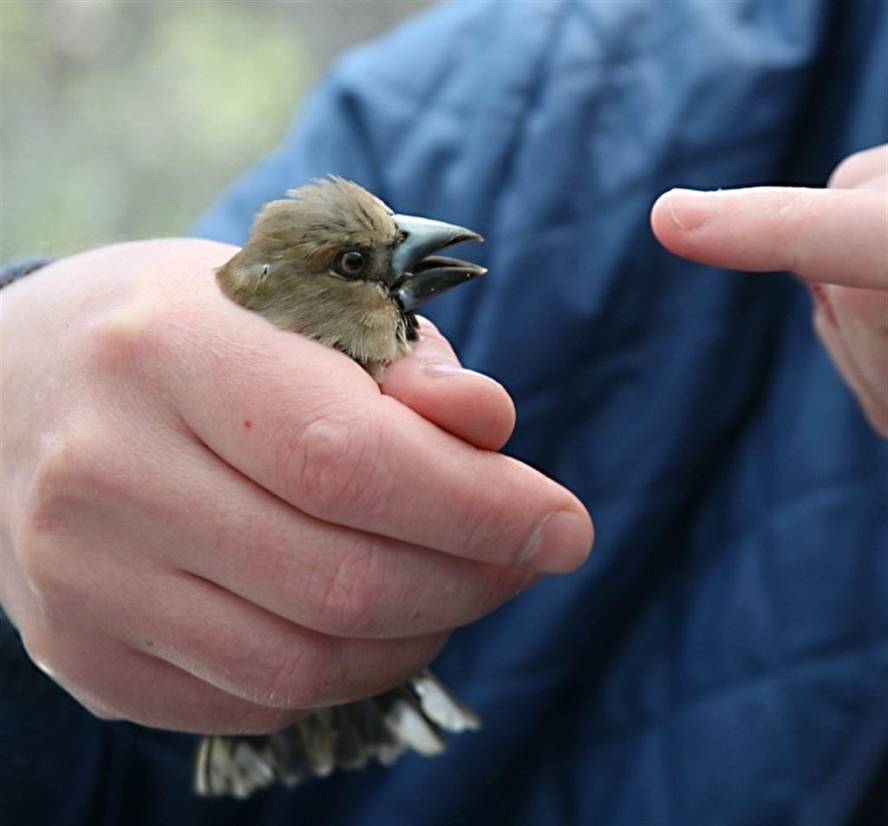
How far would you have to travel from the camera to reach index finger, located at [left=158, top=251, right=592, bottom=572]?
777 millimetres

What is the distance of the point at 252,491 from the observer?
80cm

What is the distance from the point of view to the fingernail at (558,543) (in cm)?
85

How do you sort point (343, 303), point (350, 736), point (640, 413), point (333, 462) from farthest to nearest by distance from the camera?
1. point (640, 413)
2. point (350, 736)
3. point (343, 303)
4. point (333, 462)

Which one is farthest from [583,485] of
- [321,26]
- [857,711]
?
[321,26]

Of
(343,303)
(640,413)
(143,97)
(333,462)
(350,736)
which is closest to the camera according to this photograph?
(333,462)

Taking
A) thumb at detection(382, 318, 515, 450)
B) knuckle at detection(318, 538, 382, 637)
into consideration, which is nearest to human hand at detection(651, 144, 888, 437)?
thumb at detection(382, 318, 515, 450)

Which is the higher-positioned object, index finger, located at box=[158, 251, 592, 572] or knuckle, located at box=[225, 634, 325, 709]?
index finger, located at box=[158, 251, 592, 572]

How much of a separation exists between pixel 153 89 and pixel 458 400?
5.36ft

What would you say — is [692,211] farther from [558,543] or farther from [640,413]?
[640,413]

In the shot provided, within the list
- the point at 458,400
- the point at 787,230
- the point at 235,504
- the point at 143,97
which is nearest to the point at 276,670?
the point at 235,504

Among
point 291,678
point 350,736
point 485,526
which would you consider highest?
point 485,526

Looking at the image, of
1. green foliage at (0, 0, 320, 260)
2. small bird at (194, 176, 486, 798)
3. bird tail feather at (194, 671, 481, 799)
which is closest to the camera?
small bird at (194, 176, 486, 798)

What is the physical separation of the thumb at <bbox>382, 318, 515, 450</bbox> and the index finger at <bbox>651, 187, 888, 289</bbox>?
187mm

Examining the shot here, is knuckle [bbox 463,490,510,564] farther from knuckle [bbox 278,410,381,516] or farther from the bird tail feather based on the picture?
the bird tail feather
